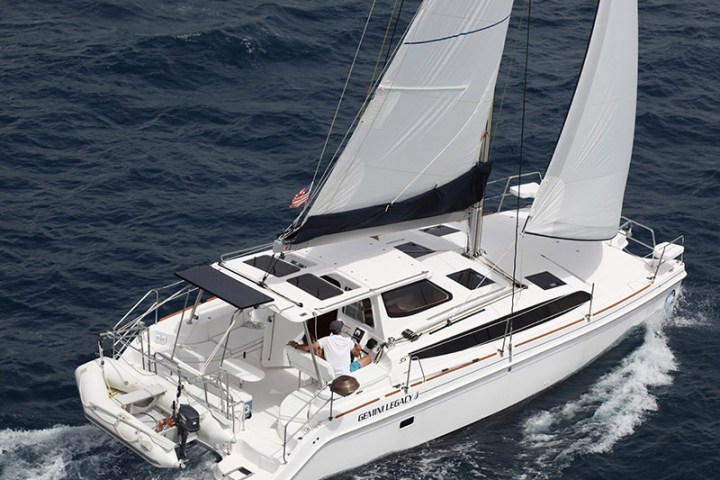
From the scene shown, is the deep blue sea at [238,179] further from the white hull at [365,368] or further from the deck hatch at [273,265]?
the deck hatch at [273,265]

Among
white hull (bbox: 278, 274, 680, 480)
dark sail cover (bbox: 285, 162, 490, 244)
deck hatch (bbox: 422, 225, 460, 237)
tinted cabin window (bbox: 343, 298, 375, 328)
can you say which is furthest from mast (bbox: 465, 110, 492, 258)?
tinted cabin window (bbox: 343, 298, 375, 328)

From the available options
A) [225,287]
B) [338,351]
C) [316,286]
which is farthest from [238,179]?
[338,351]

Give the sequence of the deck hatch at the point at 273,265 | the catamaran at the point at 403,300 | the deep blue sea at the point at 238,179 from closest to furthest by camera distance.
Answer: the catamaran at the point at 403,300
the deck hatch at the point at 273,265
the deep blue sea at the point at 238,179

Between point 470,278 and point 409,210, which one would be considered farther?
point 470,278

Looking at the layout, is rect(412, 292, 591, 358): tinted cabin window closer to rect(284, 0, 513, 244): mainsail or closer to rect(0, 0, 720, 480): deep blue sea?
rect(0, 0, 720, 480): deep blue sea

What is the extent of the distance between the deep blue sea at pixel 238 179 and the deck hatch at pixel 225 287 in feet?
9.82

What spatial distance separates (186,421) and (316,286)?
3.36 meters

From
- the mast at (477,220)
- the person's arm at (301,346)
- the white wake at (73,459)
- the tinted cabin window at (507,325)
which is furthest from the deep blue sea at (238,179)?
the mast at (477,220)

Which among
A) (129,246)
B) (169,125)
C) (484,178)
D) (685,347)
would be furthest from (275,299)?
Result: (169,125)

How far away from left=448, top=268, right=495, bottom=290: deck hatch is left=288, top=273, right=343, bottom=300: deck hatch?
289 cm

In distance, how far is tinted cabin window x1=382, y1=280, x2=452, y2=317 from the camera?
20219 mm

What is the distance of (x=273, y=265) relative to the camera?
66.0 ft

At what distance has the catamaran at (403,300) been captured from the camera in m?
18.5

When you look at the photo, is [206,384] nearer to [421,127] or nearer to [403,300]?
[403,300]
